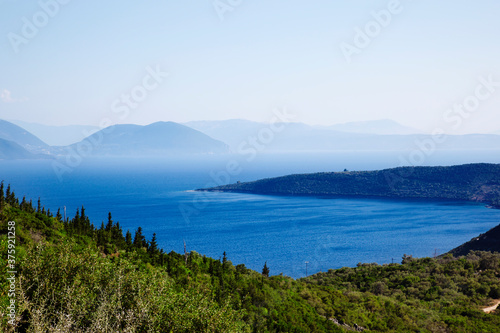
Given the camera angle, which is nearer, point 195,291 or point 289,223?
point 195,291

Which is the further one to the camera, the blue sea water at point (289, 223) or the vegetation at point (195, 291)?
the blue sea water at point (289, 223)

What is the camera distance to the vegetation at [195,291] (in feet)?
55.7

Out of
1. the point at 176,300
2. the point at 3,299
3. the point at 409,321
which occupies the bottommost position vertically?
the point at 409,321

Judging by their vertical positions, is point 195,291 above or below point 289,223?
above

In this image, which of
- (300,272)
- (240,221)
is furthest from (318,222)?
(300,272)

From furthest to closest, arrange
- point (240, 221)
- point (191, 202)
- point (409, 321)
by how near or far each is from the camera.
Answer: point (191, 202) < point (240, 221) < point (409, 321)

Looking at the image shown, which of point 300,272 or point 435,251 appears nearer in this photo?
point 300,272

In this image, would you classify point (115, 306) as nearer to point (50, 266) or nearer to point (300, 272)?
point (50, 266)

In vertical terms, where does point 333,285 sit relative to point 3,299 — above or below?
below

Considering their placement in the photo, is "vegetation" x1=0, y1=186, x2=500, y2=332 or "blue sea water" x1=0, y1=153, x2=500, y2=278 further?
"blue sea water" x1=0, y1=153, x2=500, y2=278

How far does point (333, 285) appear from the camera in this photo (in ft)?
199

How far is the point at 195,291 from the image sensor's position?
87.9 ft

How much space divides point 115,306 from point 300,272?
2852 inches

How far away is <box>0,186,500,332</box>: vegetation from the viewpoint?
55.7 feet
